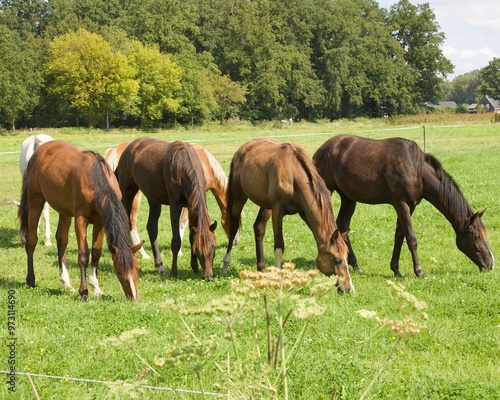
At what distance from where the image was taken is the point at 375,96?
81.4 m

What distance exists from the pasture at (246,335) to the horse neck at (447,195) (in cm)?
77

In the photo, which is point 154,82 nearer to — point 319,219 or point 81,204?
point 81,204

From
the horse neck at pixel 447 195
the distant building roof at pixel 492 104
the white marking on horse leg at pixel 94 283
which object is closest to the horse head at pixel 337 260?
the horse neck at pixel 447 195

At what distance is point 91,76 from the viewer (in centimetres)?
6438

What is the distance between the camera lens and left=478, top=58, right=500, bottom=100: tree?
354 feet

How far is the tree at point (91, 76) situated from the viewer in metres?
63.3

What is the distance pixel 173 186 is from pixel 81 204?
1764 millimetres

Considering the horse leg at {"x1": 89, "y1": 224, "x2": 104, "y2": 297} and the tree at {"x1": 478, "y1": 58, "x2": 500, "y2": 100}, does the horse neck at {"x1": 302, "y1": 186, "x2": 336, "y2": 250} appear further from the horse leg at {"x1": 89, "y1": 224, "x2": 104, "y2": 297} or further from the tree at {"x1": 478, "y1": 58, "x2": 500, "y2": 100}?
the tree at {"x1": 478, "y1": 58, "x2": 500, "y2": 100}

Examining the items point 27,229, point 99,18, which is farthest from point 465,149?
point 99,18

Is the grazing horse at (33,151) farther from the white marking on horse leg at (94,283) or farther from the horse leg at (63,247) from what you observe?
the white marking on horse leg at (94,283)

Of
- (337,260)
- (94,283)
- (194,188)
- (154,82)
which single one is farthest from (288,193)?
(154,82)

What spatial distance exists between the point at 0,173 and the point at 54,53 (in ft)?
144

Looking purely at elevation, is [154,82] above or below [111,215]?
above

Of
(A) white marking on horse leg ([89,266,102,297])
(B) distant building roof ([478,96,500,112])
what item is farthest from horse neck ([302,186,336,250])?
(B) distant building roof ([478,96,500,112])
